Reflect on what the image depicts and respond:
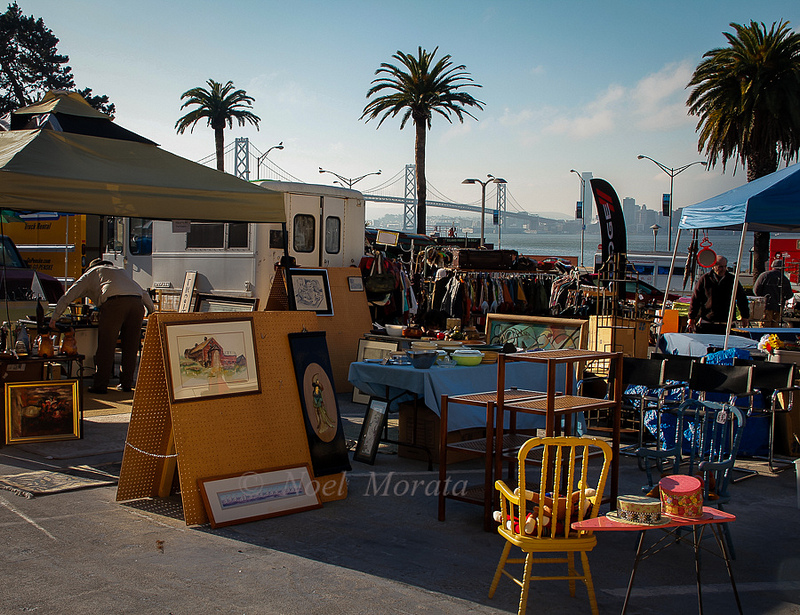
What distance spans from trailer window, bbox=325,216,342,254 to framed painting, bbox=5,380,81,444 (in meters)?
6.08

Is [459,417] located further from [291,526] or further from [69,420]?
[69,420]

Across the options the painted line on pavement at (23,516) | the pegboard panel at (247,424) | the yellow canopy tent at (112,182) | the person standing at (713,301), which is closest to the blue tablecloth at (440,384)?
the pegboard panel at (247,424)

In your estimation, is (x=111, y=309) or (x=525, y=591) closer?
(x=525, y=591)

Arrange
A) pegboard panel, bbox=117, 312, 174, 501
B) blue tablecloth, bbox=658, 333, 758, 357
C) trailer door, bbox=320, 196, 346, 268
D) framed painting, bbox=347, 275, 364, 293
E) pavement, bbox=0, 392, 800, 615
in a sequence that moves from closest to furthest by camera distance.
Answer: pavement, bbox=0, 392, 800, 615, pegboard panel, bbox=117, 312, 174, 501, blue tablecloth, bbox=658, 333, 758, 357, framed painting, bbox=347, 275, 364, 293, trailer door, bbox=320, 196, 346, 268

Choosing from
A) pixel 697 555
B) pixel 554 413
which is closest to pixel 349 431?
pixel 554 413

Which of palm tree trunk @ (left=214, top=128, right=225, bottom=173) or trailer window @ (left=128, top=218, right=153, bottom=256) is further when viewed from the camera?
palm tree trunk @ (left=214, top=128, right=225, bottom=173)

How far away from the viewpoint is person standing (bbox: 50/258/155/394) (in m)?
10.1

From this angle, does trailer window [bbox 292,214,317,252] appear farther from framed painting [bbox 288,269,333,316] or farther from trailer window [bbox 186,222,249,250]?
framed painting [bbox 288,269,333,316]

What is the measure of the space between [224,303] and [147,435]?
23.5 ft

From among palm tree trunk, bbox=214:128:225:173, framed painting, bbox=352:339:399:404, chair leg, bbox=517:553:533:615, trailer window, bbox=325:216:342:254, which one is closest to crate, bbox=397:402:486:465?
framed painting, bbox=352:339:399:404

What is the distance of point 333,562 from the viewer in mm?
4703

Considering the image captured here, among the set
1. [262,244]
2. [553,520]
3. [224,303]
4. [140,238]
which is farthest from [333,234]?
[553,520]

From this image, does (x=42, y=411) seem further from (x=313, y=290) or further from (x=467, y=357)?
(x=313, y=290)

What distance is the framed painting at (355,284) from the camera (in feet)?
39.0
